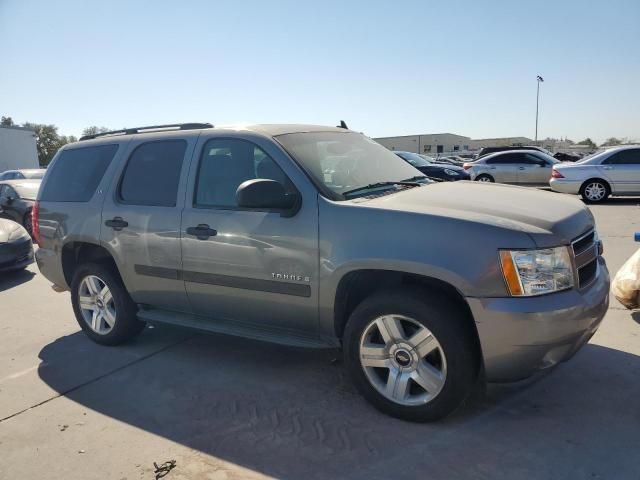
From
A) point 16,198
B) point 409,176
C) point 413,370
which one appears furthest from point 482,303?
point 16,198

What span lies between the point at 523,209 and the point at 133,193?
3.09 metres

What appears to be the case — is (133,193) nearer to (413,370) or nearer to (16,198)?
(413,370)

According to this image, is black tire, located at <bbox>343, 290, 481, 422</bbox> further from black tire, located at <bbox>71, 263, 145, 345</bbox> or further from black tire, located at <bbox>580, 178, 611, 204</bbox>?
black tire, located at <bbox>580, 178, 611, 204</bbox>

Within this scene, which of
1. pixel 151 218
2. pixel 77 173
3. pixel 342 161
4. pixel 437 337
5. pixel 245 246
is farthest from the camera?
pixel 77 173

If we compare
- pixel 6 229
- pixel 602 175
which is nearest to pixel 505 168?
pixel 602 175

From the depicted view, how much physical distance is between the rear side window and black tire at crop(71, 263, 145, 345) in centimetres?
66

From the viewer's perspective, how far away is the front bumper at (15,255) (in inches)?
308

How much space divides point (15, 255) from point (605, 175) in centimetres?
1300

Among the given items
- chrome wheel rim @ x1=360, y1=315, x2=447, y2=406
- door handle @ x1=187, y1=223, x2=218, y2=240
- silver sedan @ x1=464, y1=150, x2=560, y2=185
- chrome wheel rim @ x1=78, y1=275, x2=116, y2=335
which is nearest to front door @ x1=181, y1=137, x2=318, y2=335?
door handle @ x1=187, y1=223, x2=218, y2=240

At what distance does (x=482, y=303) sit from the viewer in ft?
9.29

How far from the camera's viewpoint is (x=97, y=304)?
481cm

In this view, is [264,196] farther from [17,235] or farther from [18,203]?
[18,203]

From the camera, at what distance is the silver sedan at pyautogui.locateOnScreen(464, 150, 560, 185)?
17312 millimetres

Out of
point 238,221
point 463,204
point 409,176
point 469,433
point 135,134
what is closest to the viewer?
point 469,433
